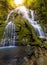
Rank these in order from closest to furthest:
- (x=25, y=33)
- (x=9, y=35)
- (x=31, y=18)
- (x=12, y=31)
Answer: (x=25, y=33), (x=9, y=35), (x=12, y=31), (x=31, y=18)

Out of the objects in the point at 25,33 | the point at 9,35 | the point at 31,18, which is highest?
the point at 31,18

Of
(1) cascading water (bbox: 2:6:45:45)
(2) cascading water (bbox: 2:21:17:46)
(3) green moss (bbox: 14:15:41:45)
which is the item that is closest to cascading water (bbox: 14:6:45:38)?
(1) cascading water (bbox: 2:6:45:45)

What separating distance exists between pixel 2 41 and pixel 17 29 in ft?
4.05

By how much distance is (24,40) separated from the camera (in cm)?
1113

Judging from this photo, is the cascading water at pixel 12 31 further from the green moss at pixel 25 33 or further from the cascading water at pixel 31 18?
the green moss at pixel 25 33

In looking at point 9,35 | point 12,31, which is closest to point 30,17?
point 12,31

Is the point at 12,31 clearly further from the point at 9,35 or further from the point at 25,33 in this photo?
the point at 25,33

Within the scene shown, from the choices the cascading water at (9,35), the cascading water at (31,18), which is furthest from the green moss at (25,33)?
the cascading water at (31,18)

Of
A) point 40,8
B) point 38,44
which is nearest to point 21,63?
point 38,44

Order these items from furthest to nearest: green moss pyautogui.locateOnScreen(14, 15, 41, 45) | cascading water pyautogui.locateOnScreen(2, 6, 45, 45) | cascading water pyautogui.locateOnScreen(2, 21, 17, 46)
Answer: cascading water pyautogui.locateOnScreen(2, 6, 45, 45)
cascading water pyautogui.locateOnScreen(2, 21, 17, 46)
green moss pyautogui.locateOnScreen(14, 15, 41, 45)

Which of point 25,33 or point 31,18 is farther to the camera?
point 31,18

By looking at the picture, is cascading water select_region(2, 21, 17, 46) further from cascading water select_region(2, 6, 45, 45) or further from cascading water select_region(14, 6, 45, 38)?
cascading water select_region(14, 6, 45, 38)

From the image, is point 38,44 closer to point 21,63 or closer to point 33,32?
point 33,32

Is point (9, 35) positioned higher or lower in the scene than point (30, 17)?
lower
